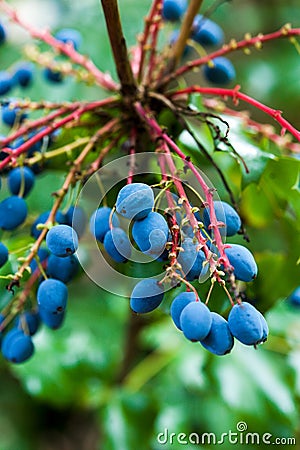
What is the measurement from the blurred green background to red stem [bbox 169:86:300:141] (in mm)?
63

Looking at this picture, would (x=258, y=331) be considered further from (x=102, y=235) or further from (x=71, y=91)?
(x=71, y=91)

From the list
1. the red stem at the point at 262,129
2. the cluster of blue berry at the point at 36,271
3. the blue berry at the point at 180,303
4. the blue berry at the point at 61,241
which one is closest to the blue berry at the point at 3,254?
the cluster of blue berry at the point at 36,271

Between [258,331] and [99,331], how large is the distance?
0.97 meters

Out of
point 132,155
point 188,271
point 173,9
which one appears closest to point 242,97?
point 132,155

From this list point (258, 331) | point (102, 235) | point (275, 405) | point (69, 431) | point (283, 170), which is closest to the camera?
point (258, 331)

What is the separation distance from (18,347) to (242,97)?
0.39 m

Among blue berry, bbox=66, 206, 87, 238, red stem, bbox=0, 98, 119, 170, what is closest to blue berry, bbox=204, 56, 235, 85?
red stem, bbox=0, 98, 119, 170

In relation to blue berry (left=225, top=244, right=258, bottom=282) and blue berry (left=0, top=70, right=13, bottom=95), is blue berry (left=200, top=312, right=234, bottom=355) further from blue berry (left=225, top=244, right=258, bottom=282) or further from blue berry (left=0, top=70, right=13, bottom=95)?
blue berry (left=0, top=70, right=13, bottom=95)

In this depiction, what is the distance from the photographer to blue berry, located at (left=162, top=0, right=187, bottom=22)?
35.3 inches

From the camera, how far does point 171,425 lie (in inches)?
44.0

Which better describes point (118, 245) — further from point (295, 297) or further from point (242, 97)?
point (295, 297)

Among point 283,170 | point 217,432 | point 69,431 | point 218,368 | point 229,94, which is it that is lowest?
point 69,431

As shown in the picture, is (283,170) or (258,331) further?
(283,170)

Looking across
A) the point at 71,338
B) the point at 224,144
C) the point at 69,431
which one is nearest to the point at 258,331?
the point at 224,144
